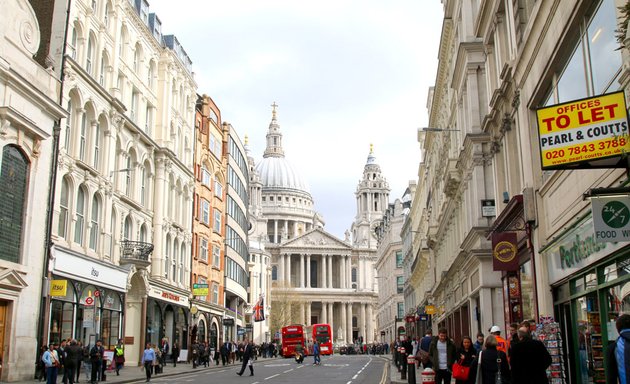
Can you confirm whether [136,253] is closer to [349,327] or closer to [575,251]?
Result: [575,251]

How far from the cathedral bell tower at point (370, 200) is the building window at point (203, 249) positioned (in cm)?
11715

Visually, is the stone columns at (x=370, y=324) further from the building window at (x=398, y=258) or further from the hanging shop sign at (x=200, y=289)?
the hanging shop sign at (x=200, y=289)

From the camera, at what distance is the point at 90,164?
3562 cm

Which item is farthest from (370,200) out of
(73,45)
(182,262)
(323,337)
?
(73,45)

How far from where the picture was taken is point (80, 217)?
34906mm

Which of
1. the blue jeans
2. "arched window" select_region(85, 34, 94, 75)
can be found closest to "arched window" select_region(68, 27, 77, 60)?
"arched window" select_region(85, 34, 94, 75)

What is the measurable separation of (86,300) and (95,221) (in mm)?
7890

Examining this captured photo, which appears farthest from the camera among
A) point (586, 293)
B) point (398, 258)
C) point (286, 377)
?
point (398, 258)

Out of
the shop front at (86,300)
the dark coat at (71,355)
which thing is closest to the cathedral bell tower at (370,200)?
the shop front at (86,300)

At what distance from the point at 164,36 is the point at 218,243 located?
1830 cm

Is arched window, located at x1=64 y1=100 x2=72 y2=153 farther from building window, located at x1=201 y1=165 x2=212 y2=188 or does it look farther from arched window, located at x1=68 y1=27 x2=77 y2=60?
building window, located at x1=201 y1=165 x2=212 y2=188

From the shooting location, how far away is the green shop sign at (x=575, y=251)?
13.3 meters

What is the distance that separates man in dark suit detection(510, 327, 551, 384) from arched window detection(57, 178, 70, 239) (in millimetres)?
25095

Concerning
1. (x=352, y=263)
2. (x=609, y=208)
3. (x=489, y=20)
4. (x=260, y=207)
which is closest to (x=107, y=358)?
(x=489, y=20)
